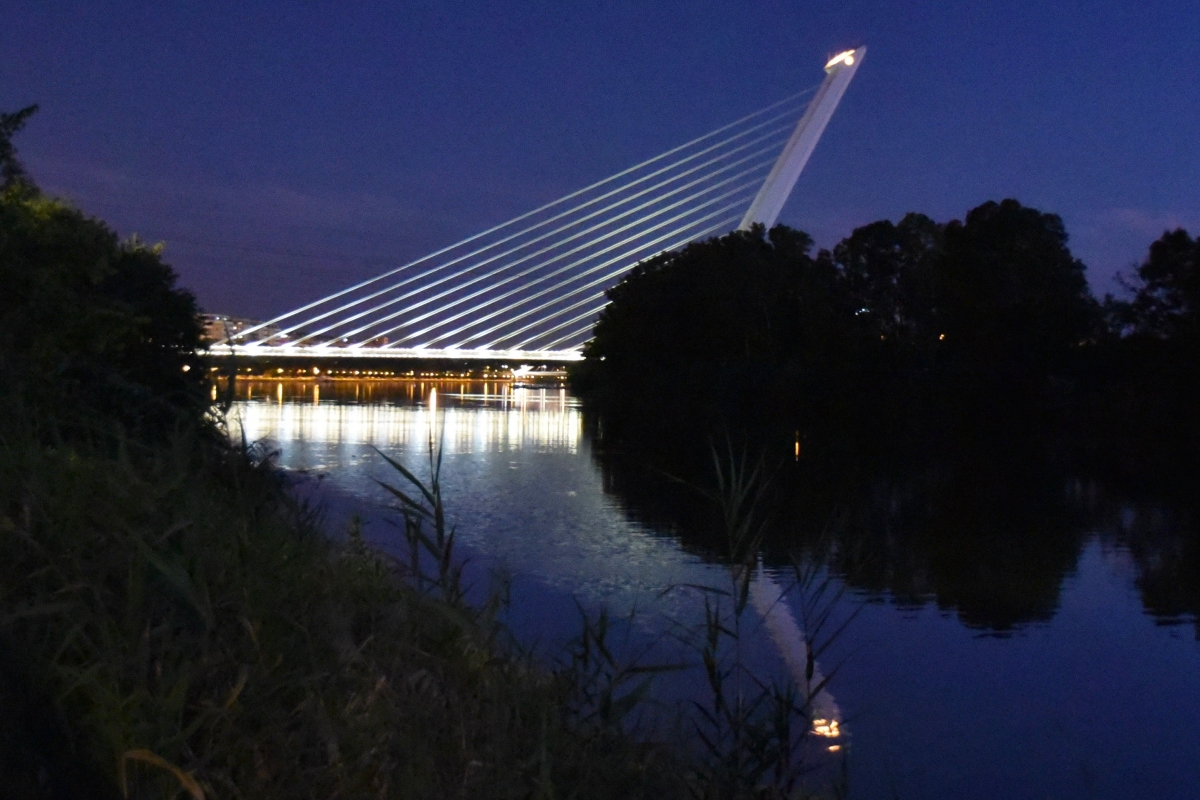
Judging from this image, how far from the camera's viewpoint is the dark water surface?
6.76 metres

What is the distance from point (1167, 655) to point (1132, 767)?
268 cm

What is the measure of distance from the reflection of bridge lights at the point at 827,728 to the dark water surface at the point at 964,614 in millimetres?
70

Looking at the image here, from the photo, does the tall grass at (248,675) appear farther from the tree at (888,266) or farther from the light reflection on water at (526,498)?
the tree at (888,266)

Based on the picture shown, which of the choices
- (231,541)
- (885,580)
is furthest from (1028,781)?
(885,580)

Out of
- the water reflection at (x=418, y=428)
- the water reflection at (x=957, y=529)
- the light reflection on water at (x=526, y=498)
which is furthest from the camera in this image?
the water reflection at (x=418, y=428)

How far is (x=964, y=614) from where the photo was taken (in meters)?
10.5

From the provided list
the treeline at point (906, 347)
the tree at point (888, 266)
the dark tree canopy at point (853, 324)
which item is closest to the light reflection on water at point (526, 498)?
the treeline at point (906, 347)

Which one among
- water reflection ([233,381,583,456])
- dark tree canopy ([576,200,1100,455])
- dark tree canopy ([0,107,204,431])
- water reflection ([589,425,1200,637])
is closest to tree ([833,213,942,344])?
dark tree canopy ([576,200,1100,455])

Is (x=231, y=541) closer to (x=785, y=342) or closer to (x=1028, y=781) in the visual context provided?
(x=1028, y=781)

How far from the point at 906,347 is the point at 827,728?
44.1 m

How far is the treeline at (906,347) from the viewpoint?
36250 millimetres

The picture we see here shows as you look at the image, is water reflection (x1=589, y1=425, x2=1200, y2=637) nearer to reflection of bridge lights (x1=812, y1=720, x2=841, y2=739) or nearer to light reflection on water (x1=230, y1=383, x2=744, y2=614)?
light reflection on water (x1=230, y1=383, x2=744, y2=614)

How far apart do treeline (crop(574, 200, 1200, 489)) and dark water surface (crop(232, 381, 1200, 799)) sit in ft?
35.3

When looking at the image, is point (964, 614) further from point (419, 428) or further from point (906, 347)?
point (906, 347)
